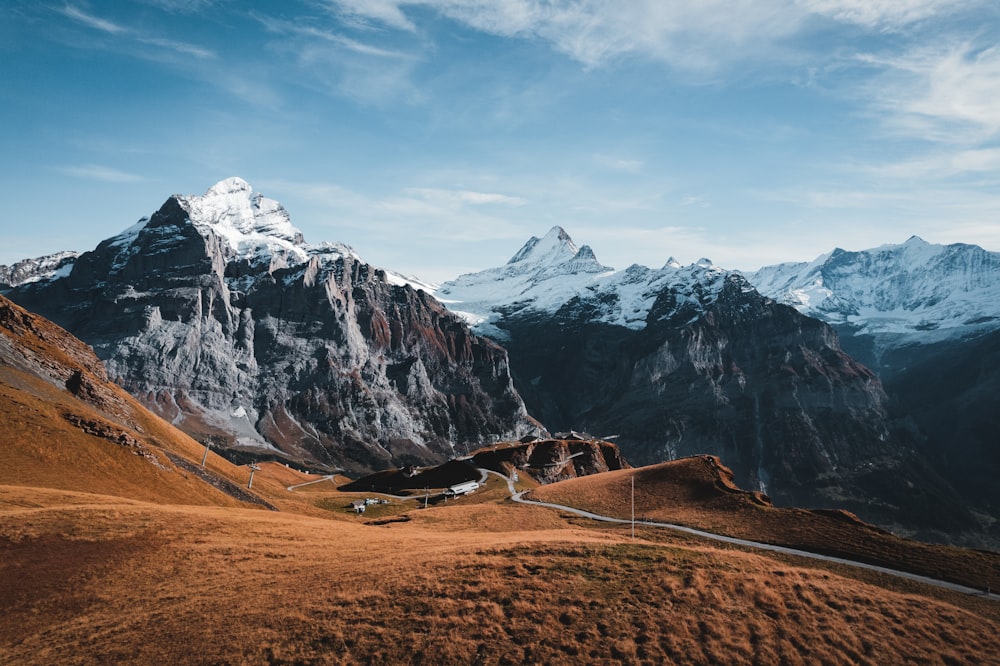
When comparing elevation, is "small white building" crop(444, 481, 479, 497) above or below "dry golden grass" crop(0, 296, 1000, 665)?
below

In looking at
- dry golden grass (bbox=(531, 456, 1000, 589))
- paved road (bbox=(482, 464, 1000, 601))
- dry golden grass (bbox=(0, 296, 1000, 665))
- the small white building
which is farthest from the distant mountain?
dry golden grass (bbox=(531, 456, 1000, 589))

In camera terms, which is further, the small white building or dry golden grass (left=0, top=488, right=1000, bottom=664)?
the small white building

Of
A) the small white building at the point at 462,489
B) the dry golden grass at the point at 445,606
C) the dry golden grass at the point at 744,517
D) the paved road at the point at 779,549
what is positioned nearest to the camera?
the dry golden grass at the point at 445,606

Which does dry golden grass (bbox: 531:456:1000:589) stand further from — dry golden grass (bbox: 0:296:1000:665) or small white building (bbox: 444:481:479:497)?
small white building (bbox: 444:481:479:497)

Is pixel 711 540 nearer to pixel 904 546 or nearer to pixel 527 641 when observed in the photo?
pixel 904 546

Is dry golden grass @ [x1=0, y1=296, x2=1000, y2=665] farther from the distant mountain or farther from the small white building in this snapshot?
the small white building

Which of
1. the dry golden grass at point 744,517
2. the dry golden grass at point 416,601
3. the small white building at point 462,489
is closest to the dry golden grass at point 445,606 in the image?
the dry golden grass at point 416,601

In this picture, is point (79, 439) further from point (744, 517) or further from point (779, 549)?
point (779, 549)

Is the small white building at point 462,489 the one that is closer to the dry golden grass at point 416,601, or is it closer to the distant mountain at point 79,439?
the distant mountain at point 79,439

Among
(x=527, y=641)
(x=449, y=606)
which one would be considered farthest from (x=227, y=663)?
(x=527, y=641)

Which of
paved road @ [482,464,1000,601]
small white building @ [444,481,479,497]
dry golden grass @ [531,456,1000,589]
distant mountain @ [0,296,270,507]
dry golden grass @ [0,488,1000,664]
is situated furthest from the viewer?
small white building @ [444,481,479,497]

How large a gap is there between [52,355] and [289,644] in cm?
9452

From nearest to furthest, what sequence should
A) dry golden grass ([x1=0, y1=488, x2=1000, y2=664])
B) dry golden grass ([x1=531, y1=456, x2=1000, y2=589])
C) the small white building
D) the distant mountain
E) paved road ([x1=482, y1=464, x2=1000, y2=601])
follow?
1. dry golden grass ([x1=0, y1=488, x2=1000, y2=664])
2. paved road ([x1=482, y1=464, x2=1000, y2=601])
3. dry golden grass ([x1=531, y1=456, x2=1000, y2=589])
4. the distant mountain
5. the small white building

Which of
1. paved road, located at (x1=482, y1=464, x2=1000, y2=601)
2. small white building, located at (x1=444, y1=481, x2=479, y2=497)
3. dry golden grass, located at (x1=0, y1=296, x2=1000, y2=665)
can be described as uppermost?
dry golden grass, located at (x1=0, y1=296, x2=1000, y2=665)
